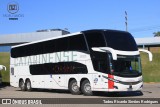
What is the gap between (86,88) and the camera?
2438 cm

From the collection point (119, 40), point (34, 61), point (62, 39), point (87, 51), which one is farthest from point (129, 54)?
point (34, 61)

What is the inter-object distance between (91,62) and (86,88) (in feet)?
5.86

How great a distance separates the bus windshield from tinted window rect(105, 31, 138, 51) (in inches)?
23.7

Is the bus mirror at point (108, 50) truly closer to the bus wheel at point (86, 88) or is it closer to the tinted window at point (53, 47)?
the tinted window at point (53, 47)

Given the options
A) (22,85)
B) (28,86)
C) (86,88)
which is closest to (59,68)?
(86,88)

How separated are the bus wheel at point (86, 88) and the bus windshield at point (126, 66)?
7.63 feet

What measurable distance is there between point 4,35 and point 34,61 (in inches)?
2308

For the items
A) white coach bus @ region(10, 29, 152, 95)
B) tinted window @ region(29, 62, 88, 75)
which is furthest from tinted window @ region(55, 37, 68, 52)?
tinted window @ region(29, 62, 88, 75)

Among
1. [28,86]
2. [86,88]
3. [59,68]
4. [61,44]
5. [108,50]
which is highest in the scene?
[61,44]

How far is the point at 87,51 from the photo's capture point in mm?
23812

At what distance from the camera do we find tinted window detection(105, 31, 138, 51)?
2290 centimetres

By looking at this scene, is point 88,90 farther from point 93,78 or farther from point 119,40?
point 119,40

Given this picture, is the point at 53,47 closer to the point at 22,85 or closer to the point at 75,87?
the point at 75,87

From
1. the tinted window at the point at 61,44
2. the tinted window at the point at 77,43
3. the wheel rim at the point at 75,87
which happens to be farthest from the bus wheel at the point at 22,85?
the tinted window at the point at 77,43
